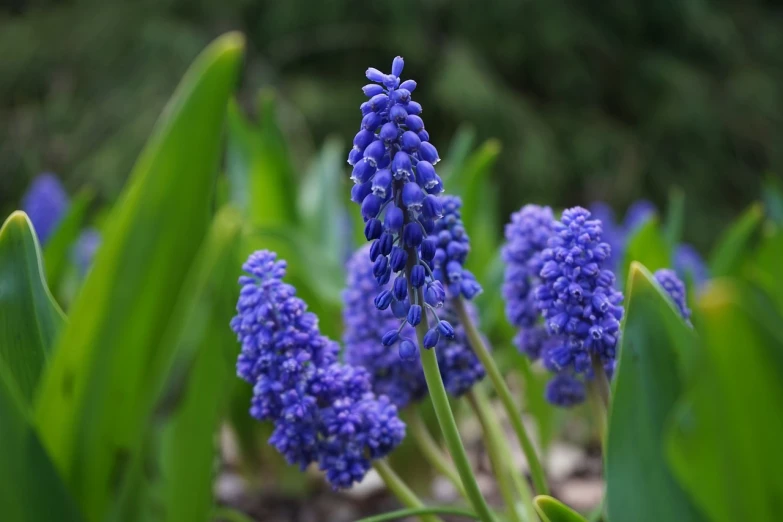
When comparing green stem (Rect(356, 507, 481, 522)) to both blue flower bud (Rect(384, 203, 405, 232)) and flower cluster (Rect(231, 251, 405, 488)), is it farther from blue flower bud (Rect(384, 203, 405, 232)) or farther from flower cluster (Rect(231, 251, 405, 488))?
blue flower bud (Rect(384, 203, 405, 232))

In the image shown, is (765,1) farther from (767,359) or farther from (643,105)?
(767,359)

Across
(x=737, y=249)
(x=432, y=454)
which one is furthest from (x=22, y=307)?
(x=737, y=249)

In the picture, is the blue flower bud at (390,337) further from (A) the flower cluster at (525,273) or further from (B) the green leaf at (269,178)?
(B) the green leaf at (269,178)

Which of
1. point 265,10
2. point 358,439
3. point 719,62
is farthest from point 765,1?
point 358,439

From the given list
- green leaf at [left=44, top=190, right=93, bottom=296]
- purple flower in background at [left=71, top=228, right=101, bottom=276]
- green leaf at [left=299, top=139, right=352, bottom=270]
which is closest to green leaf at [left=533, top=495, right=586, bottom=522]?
green leaf at [left=299, top=139, right=352, bottom=270]

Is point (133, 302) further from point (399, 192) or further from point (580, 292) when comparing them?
point (580, 292)

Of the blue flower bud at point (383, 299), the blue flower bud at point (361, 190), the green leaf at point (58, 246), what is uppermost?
the blue flower bud at point (361, 190)

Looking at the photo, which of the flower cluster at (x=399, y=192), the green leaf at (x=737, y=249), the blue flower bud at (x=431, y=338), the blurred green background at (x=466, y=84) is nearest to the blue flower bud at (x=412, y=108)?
the flower cluster at (x=399, y=192)
